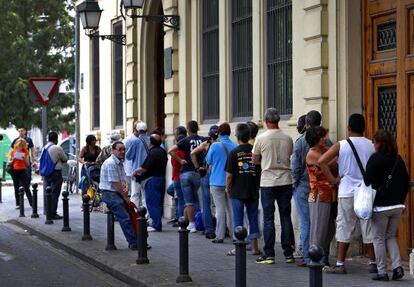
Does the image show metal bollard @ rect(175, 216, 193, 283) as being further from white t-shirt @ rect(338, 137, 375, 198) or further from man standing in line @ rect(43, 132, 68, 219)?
man standing in line @ rect(43, 132, 68, 219)

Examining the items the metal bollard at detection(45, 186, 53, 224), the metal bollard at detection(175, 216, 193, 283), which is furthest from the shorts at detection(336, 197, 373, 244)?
the metal bollard at detection(45, 186, 53, 224)

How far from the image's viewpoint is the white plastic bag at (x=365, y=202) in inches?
419

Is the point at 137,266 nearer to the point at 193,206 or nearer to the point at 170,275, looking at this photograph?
the point at 170,275

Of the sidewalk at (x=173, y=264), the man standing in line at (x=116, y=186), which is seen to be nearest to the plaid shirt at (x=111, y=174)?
the man standing in line at (x=116, y=186)

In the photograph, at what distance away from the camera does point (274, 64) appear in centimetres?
1531

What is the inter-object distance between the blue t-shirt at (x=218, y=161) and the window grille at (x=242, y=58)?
1.98 m

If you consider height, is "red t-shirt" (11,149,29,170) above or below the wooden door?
below

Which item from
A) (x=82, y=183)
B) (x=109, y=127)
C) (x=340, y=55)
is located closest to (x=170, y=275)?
(x=340, y=55)

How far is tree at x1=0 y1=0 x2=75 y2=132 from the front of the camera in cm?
4309

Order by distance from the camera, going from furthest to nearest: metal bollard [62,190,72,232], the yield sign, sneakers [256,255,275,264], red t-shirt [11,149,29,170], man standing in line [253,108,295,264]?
1. red t-shirt [11,149,29,170]
2. the yield sign
3. metal bollard [62,190,72,232]
4. sneakers [256,255,275,264]
5. man standing in line [253,108,295,264]

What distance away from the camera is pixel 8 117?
44531 millimetres

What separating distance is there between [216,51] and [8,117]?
92.6 ft

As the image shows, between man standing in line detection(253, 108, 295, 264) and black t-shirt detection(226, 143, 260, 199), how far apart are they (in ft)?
1.53

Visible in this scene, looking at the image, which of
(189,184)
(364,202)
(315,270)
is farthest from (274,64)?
(315,270)
